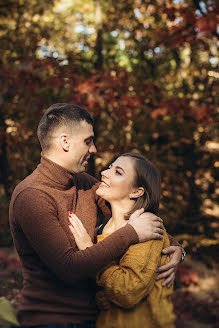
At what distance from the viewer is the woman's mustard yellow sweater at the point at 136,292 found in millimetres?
2227

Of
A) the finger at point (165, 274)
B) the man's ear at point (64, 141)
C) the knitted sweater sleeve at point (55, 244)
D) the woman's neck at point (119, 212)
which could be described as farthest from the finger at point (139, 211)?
the man's ear at point (64, 141)

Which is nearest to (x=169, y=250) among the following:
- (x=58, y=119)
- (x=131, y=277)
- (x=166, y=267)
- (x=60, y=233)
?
(x=166, y=267)

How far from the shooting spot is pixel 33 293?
7.57ft

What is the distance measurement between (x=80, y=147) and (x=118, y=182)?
0.32m

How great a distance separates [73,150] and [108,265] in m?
0.71

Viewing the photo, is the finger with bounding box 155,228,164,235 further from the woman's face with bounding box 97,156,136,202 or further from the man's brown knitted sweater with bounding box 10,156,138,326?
the woman's face with bounding box 97,156,136,202

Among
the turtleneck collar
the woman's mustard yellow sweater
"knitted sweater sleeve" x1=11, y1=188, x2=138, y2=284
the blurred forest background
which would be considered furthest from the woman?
the blurred forest background

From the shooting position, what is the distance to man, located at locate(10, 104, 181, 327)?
85.9 inches

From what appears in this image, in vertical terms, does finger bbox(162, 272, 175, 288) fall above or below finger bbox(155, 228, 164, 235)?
below

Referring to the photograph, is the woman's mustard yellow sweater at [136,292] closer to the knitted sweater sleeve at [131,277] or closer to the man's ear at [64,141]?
the knitted sweater sleeve at [131,277]

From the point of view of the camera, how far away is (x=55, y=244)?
2.17 metres

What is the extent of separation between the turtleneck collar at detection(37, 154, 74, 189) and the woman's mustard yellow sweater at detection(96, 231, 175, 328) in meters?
0.57

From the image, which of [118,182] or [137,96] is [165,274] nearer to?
[118,182]

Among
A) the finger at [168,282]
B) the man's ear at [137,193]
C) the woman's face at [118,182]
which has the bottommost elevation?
the finger at [168,282]
